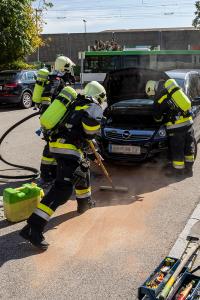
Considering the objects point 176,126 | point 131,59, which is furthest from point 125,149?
point 131,59

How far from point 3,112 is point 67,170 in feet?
40.5

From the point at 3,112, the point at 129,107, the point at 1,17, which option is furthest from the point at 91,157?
the point at 1,17

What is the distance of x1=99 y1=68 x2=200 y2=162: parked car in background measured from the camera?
288 inches

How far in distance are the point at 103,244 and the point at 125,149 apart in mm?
2884

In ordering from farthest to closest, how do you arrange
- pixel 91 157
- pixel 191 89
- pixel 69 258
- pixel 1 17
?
1. pixel 1 17
2. pixel 191 89
3. pixel 91 157
4. pixel 69 258

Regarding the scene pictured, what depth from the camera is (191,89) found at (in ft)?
29.1

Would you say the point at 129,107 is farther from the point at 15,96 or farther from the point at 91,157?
the point at 15,96

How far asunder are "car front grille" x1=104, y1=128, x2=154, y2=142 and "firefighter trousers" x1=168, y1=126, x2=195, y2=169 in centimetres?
39

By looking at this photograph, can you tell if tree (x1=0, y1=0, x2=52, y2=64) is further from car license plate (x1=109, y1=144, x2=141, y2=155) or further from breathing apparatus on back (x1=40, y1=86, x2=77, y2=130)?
breathing apparatus on back (x1=40, y1=86, x2=77, y2=130)

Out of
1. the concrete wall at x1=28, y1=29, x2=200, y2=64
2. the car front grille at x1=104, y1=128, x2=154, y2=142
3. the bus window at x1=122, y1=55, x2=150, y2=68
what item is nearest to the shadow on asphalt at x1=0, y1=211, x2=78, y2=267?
the car front grille at x1=104, y1=128, x2=154, y2=142

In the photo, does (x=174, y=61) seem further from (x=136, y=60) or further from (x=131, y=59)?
(x=131, y=59)

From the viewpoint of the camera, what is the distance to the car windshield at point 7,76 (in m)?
16.8

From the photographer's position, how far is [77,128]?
4832 mm

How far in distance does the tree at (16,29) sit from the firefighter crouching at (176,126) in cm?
1269
